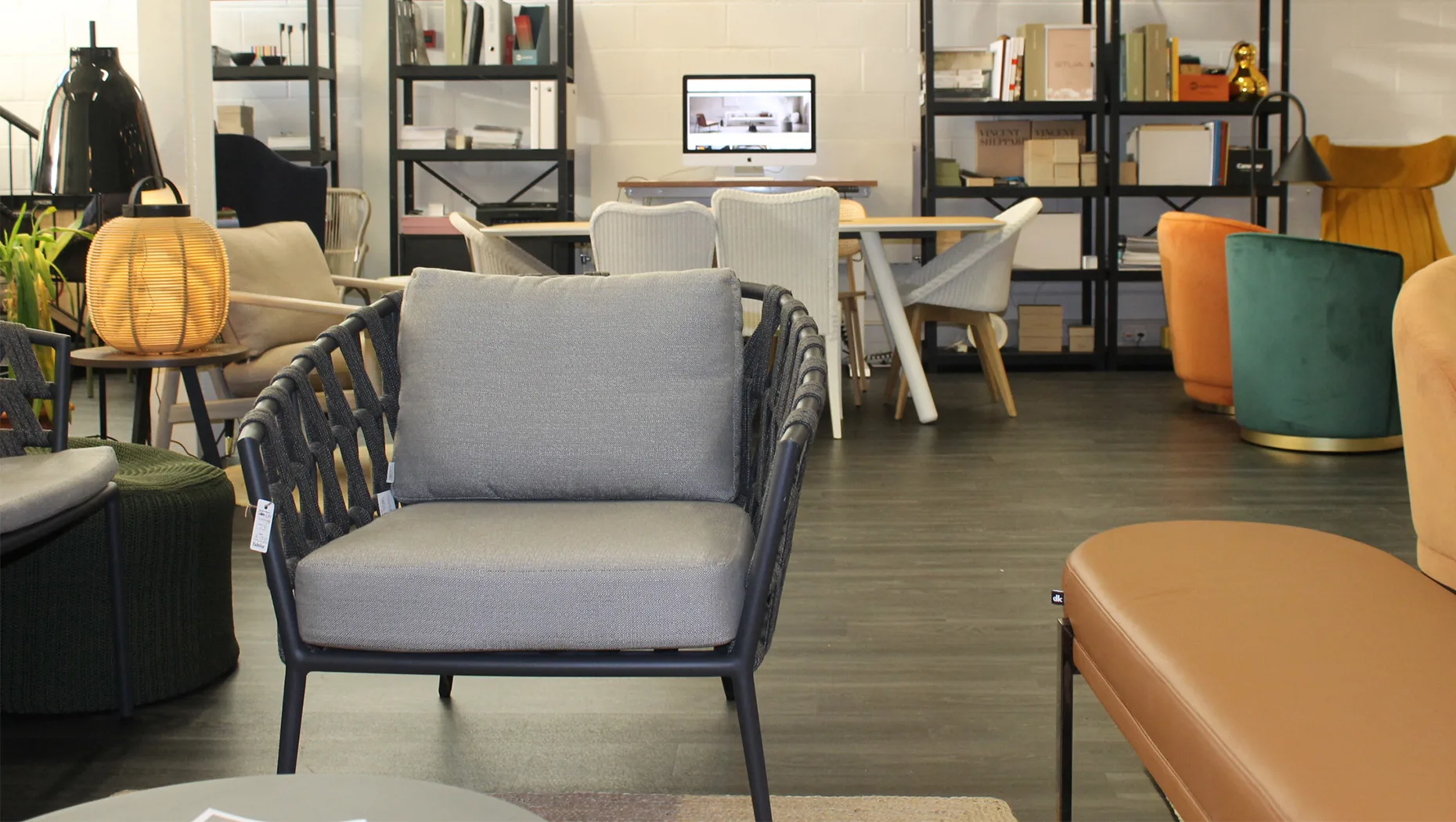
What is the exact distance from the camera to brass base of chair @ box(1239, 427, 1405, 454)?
3.92 metres

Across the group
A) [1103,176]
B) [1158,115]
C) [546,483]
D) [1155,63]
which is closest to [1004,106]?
[1103,176]

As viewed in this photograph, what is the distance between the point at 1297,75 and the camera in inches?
255

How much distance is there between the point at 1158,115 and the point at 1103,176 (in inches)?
19.6

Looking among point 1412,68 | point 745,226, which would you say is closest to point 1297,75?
point 1412,68

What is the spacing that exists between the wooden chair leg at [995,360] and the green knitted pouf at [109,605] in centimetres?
338

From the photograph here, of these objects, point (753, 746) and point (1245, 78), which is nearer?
point (753, 746)

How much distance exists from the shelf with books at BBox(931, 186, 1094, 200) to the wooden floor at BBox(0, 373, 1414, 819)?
10.5 ft

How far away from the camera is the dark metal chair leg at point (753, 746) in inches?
54.7

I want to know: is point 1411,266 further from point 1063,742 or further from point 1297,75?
point 1063,742

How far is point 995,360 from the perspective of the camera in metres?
4.93

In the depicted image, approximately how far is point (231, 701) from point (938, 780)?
41.7 inches

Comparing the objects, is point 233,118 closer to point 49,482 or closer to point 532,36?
point 532,36

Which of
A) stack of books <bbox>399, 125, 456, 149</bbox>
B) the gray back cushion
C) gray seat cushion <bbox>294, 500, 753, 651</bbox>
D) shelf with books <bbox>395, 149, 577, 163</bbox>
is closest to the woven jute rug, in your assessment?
gray seat cushion <bbox>294, 500, 753, 651</bbox>

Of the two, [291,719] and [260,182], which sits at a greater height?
[260,182]
